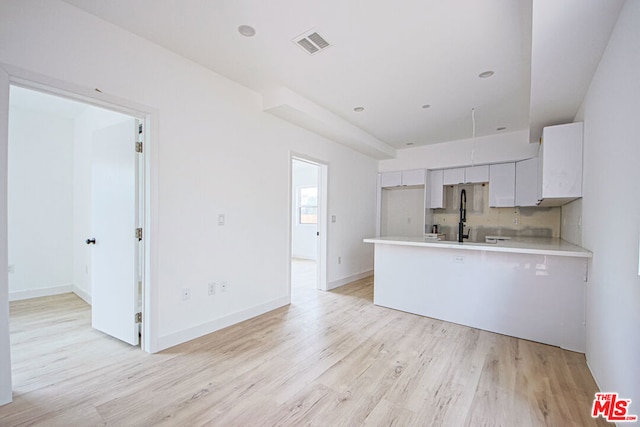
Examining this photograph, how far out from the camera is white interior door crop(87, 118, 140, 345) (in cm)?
247

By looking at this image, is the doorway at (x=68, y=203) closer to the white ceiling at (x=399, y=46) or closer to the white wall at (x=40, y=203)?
the white wall at (x=40, y=203)

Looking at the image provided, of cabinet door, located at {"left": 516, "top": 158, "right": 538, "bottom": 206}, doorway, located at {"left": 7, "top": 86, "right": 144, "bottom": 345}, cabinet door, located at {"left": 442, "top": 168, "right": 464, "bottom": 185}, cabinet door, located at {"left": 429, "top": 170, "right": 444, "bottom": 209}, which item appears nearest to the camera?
doorway, located at {"left": 7, "top": 86, "right": 144, "bottom": 345}

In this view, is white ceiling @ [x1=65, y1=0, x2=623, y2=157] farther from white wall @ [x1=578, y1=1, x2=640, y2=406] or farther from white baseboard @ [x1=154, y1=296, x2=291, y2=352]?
white baseboard @ [x1=154, y1=296, x2=291, y2=352]

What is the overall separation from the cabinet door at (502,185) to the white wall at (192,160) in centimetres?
338

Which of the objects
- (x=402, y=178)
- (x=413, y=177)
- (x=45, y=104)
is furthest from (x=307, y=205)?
(x=45, y=104)

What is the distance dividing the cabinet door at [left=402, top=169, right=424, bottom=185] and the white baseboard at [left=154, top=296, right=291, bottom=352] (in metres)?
3.41

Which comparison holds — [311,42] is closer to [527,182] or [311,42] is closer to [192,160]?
[192,160]

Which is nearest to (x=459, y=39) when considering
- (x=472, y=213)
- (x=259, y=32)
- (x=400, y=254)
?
(x=259, y=32)

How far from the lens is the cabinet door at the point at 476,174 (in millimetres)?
4785

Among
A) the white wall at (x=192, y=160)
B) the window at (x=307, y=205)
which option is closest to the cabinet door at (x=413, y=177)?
the white wall at (x=192, y=160)

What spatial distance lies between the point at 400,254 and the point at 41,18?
389 centimetres

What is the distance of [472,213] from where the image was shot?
5.24 metres

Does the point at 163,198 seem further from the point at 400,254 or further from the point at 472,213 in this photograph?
the point at 472,213

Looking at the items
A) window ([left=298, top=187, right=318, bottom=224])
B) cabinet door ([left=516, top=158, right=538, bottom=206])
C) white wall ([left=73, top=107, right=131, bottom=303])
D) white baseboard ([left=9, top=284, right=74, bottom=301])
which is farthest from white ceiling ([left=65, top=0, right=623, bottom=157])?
window ([left=298, top=187, right=318, bottom=224])
